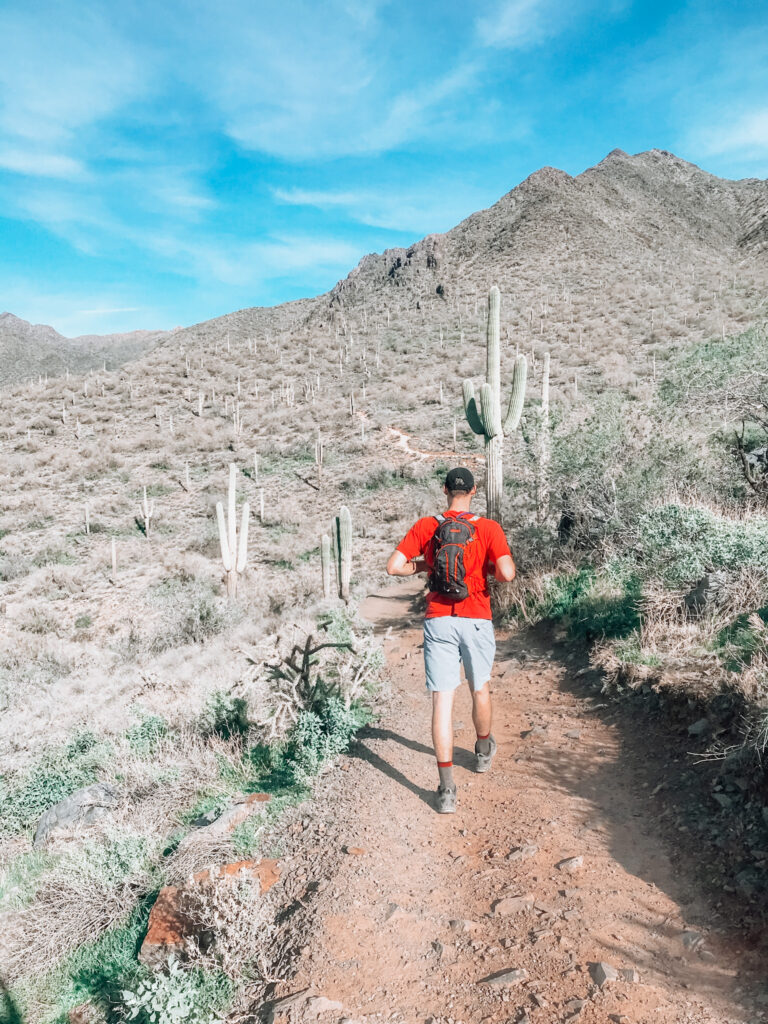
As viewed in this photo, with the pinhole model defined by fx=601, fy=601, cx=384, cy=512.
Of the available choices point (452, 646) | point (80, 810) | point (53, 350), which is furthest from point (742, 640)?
point (53, 350)

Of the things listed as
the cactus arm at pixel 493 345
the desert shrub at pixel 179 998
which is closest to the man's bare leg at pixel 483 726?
the desert shrub at pixel 179 998

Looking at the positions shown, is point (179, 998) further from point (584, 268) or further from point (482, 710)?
point (584, 268)

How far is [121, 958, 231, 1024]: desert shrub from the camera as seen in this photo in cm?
262

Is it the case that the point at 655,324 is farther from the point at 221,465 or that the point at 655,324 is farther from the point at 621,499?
the point at 621,499

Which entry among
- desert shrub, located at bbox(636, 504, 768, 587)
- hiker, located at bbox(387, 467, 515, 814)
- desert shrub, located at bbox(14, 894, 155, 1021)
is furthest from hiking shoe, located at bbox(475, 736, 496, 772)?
desert shrub, located at bbox(636, 504, 768, 587)

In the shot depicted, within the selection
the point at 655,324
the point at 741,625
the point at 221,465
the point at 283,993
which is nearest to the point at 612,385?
the point at 655,324

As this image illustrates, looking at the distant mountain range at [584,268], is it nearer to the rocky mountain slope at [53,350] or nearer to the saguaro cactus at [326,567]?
the rocky mountain slope at [53,350]

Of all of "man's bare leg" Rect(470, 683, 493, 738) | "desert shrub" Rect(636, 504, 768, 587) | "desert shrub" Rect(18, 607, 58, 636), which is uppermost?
"desert shrub" Rect(636, 504, 768, 587)

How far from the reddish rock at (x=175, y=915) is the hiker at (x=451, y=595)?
1124 mm

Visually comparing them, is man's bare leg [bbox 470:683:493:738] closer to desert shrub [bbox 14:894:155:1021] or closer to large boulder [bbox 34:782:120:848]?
desert shrub [bbox 14:894:155:1021]

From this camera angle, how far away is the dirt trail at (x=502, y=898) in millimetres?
2363

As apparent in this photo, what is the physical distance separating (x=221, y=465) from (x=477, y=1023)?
82.8ft

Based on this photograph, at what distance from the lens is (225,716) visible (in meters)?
5.93

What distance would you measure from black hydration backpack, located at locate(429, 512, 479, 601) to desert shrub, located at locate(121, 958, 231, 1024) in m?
2.21
